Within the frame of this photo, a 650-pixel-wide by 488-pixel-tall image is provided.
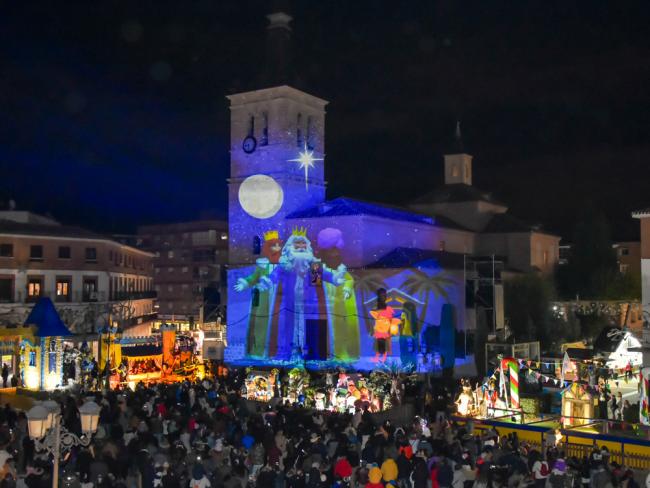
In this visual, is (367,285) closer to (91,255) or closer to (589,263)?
(91,255)

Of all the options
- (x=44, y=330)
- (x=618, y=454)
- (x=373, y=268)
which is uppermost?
(x=373, y=268)

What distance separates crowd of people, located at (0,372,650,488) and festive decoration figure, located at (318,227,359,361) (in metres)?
18.9

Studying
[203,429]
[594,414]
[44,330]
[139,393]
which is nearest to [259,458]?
[203,429]

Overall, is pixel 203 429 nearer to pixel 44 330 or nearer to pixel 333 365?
pixel 44 330

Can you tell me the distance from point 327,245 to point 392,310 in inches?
234

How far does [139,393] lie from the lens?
2034cm

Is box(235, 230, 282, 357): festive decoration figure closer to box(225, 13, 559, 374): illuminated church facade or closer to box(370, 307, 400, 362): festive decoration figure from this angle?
box(225, 13, 559, 374): illuminated church facade

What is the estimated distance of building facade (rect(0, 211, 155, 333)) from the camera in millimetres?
37438

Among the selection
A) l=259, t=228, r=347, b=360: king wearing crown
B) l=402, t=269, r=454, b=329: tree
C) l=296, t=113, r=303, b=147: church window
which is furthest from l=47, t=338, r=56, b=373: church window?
l=296, t=113, r=303, b=147: church window

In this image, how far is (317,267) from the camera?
1499 inches

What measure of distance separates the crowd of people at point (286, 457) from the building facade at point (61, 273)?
780 inches

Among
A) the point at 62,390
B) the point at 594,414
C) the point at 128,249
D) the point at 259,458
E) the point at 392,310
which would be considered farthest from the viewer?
the point at 128,249

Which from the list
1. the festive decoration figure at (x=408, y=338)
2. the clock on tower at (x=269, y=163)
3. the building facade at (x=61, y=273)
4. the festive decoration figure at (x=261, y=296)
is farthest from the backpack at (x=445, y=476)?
the clock on tower at (x=269, y=163)

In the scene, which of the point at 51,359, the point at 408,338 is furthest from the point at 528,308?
the point at 51,359
